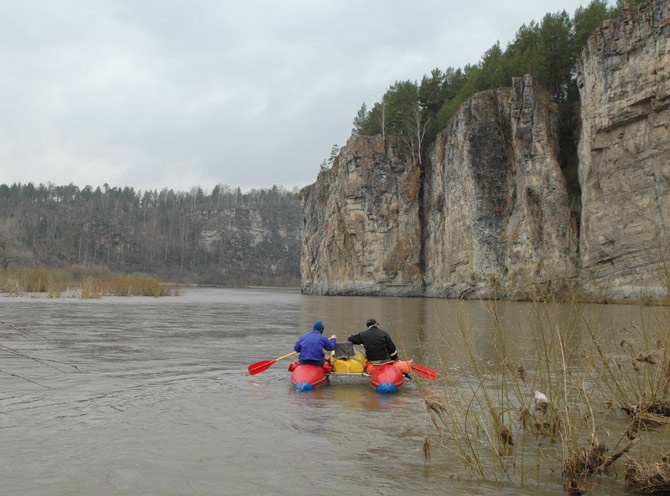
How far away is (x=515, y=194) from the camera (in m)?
42.8

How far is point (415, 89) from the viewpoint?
195 ft

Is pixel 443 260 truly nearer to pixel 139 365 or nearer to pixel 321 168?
pixel 321 168

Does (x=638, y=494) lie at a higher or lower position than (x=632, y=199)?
lower

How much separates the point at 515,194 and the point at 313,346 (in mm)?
36151

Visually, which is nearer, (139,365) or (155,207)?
(139,365)

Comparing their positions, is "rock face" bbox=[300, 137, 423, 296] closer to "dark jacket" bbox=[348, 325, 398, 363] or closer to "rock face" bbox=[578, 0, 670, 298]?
"rock face" bbox=[578, 0, 670, 298]

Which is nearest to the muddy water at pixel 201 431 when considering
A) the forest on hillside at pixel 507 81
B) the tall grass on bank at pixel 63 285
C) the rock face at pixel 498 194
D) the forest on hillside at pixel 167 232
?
the tall grass on bank at pixel 63 285

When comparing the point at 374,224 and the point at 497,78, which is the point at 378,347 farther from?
the point at 374,224

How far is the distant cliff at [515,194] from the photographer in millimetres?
30594

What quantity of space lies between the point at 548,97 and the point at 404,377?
37262 millimetres

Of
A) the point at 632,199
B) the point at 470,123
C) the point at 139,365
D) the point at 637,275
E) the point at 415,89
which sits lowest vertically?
the point at 139,365

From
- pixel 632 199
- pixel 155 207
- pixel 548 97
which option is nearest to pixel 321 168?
pixel 548 97

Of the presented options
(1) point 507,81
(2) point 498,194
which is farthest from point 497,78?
(2) point 498,194

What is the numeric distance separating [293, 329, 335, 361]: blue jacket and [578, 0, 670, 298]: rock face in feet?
75.8
